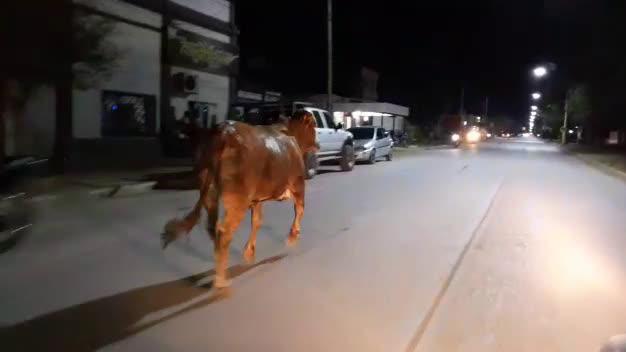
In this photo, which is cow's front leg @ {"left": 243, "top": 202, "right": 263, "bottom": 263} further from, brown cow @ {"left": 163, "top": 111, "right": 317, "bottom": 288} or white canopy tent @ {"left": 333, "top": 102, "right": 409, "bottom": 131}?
white canopy tent @ {"left": 333, "top": 102, "right": 409, "bottom": 131}

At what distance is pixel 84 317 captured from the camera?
5586 mm

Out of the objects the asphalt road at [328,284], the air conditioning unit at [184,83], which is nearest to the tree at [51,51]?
the asphalt road at [328,284]

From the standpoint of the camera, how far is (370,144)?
2698cm

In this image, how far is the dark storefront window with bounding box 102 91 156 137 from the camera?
67.1ft

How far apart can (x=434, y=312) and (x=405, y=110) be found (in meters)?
46.6

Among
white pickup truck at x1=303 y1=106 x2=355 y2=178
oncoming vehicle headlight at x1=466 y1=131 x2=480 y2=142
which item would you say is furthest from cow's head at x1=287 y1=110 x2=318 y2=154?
oncoming vehicle headlight at x1=466 y1=131 x2=480 y2=142

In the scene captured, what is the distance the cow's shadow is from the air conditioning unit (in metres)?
17.8

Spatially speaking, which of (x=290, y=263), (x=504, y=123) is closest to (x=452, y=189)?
(x=290, y=263)

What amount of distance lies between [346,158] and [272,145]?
1620cm

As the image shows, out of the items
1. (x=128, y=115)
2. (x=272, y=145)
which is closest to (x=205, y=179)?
(x=272, y=145)

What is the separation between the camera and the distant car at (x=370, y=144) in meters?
26.5

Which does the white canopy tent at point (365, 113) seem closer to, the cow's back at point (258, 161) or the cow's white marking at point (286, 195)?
the cow's white marking at point (286, 195)

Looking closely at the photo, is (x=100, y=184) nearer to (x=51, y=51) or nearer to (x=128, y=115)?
(x=51, y=51)

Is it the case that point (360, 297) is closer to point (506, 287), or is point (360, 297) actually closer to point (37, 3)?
point (506, 287)
